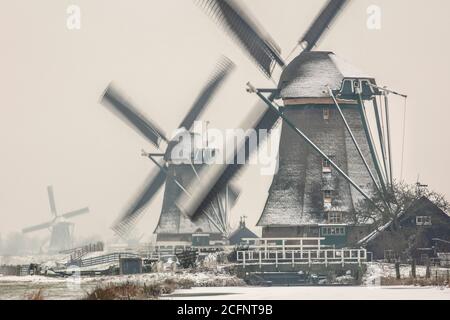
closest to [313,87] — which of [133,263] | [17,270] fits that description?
[133,263]

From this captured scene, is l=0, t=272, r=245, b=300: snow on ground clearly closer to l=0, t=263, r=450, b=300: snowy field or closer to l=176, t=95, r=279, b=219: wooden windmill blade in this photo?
l=0, t=263, r=450, b=300: snowy field

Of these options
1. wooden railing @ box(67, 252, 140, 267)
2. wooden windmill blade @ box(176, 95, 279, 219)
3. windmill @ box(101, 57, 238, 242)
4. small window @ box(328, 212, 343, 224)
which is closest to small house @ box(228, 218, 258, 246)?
windmill @ box(101, 57, 238, 242)

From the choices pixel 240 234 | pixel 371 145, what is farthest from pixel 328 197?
pixel 240 234

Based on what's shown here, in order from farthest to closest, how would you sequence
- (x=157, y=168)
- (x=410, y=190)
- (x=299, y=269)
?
(x=157, y=168), (x=410, y=190), (x=299, y=269)

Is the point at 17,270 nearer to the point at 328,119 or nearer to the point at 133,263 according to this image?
the point at 133,263

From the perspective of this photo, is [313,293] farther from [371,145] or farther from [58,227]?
[58,227]

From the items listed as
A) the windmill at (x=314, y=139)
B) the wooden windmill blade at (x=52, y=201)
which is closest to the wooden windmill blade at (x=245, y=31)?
the windmill at (x=314, y=139)
